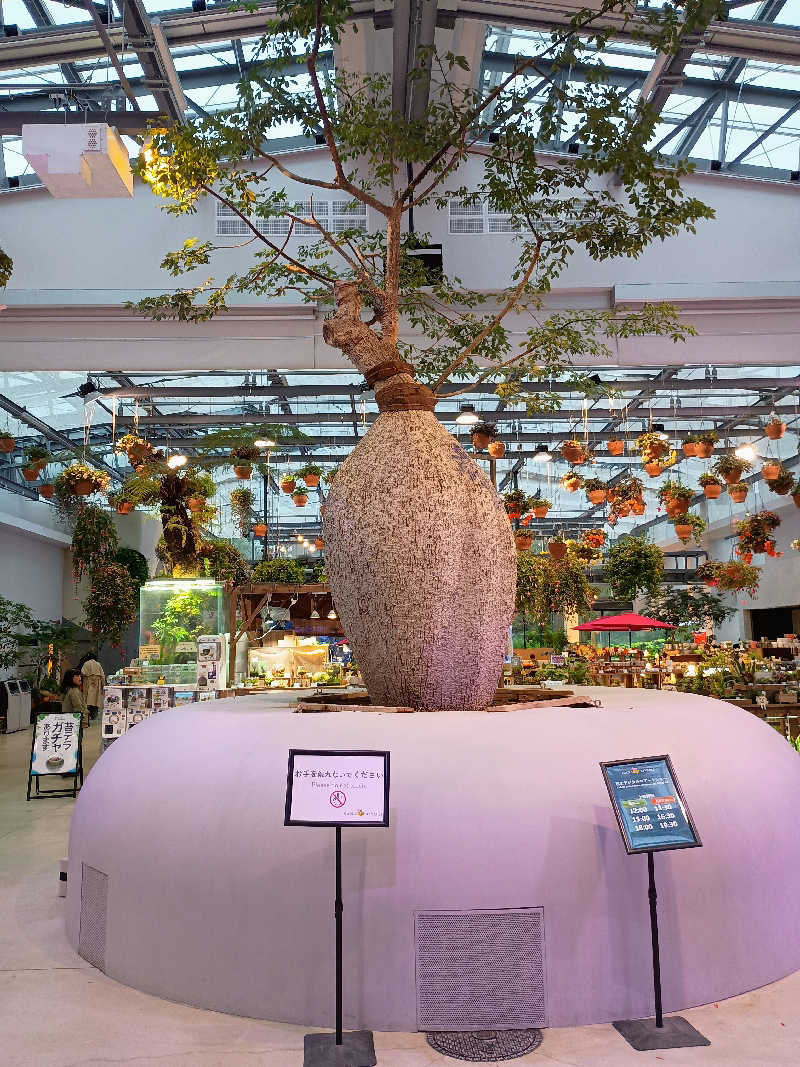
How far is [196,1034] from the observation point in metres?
3.46

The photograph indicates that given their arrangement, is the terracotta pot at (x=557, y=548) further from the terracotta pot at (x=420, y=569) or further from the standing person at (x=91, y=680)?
the terracotta pot at (x=420, y=569)

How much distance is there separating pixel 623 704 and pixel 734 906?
1.50 m

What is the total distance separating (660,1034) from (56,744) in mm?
7222

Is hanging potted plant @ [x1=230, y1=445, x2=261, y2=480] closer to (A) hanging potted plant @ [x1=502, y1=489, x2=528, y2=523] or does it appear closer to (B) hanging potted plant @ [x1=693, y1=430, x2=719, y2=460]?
(A) hanging potted plant @ [x1=502, y1=489, x2=528, y2=523]

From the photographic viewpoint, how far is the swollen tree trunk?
4.94 metres

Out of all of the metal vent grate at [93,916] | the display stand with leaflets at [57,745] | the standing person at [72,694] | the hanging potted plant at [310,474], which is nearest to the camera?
the metal vent grate at [93,916]

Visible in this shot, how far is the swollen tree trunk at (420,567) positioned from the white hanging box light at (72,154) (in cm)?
319

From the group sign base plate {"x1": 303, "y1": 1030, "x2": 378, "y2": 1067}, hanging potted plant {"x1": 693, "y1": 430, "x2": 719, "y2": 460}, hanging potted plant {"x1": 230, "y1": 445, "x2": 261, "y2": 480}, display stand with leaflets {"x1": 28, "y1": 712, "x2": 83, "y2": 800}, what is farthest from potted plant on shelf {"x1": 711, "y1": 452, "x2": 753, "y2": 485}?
sign base plate {"x1": 303, "y1": 1030, "x2": 378, "y2": 1067}

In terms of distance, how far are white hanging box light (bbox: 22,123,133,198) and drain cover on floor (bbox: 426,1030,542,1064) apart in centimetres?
604

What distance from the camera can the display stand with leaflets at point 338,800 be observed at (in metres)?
3.31

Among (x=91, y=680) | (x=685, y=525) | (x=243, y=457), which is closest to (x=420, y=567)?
(x=243, y=457)

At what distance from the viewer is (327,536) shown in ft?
17.3

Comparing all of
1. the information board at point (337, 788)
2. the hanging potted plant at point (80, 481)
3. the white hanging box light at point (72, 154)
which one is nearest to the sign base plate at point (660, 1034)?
the information board at point (337, 788)

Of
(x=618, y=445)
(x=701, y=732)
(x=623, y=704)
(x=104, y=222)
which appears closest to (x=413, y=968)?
(x=701, y=732)
